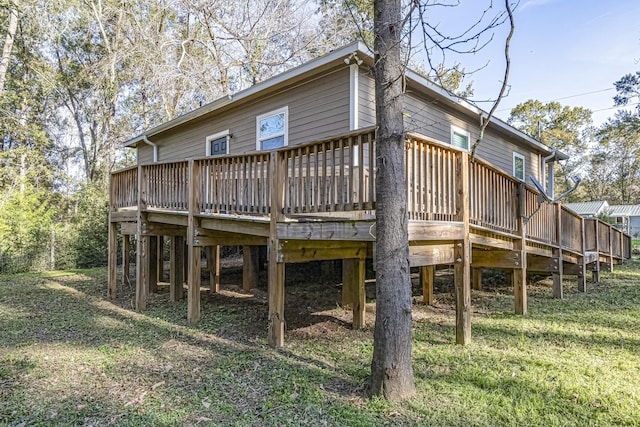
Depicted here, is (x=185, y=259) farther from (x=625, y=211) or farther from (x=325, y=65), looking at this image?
(x=625, y=211)

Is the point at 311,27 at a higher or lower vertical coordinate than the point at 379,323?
higher

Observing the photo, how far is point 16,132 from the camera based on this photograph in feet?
63.0

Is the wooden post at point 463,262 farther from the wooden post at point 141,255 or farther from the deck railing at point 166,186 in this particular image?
the wooden post at point 141,255

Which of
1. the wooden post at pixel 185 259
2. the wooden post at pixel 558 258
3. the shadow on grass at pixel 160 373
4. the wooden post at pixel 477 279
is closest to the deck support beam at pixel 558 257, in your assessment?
the wooden post at pixel 558 258

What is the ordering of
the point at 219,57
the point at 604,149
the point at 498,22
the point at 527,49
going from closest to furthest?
the point at 498,22 < the point at 527,49 < the point at 219,57 < the point at 604,149

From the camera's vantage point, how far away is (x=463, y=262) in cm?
480

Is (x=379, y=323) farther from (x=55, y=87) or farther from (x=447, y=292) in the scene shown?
(x=55, y=87)

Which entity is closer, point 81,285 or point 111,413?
point 111,413

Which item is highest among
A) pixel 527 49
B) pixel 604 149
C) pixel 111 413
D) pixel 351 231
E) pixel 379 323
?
pixel 604 149

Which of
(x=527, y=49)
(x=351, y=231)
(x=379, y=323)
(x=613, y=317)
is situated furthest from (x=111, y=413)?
(x=613, y=317)

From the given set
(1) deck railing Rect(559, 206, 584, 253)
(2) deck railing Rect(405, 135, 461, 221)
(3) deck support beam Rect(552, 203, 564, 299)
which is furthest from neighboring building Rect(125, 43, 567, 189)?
(3) deck support beam Rect(552, 203, 564, 299)

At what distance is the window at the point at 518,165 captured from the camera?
40.8 ft

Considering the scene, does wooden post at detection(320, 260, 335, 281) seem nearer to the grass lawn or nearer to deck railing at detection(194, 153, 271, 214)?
the grass lawn

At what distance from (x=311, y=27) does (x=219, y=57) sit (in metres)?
4.70
